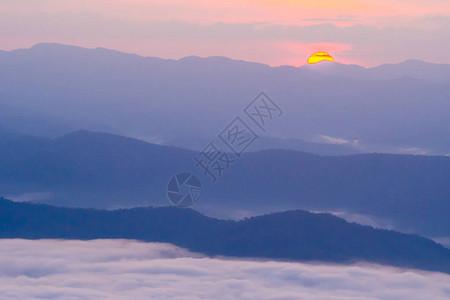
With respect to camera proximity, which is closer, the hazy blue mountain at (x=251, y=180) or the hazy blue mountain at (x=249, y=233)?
the hazy blue mountain at (x=249, y=233)

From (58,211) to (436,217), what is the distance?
7387 cm

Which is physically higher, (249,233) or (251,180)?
(251,180)

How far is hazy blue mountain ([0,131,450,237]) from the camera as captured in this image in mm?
138500

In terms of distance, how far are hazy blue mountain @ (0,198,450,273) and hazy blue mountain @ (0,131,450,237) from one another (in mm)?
29840

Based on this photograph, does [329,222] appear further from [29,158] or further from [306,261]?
[29,158]

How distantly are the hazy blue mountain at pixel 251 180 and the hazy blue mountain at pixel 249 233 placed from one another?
29840mm

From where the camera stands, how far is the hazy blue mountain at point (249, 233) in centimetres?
7619

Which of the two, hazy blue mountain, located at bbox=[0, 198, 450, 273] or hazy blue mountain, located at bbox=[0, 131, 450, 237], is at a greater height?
hazy blue mountain, located at bbox=[0, 131, 450, 237]

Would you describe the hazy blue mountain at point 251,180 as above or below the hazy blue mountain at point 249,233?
above

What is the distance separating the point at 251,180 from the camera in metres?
155

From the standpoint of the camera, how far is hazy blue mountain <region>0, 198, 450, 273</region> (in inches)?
3000

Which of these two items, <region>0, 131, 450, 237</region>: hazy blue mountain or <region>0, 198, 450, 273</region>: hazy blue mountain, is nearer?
<region>0, 198, 450, 273</region>: hazy blue mountain

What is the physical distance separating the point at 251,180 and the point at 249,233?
239 feet

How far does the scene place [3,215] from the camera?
95.6 metres
